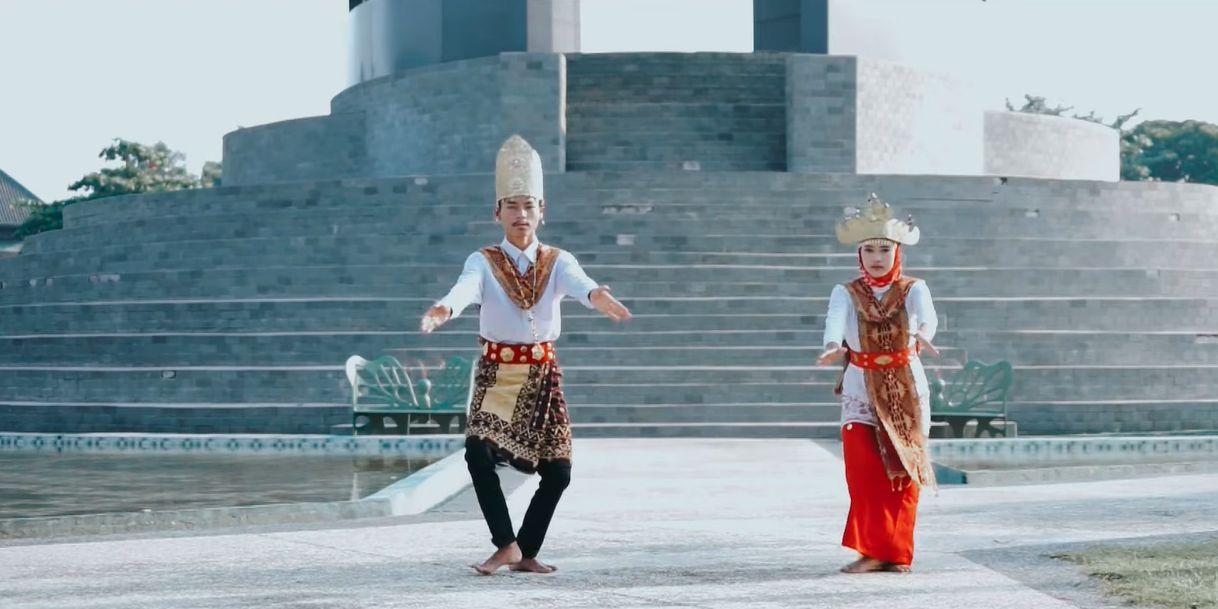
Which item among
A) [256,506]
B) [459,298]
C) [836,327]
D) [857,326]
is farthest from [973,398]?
[459,298]

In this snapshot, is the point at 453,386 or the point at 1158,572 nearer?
the point at 1158,572

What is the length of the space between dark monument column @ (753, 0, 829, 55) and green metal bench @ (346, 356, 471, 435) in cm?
1072

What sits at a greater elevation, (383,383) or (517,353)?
(517,353)

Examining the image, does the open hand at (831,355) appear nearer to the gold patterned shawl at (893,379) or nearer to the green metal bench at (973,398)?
the gold patterned shawl at (893,379)

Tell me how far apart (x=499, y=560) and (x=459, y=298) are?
3.19 ft

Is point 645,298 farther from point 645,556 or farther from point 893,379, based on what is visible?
point 645,556

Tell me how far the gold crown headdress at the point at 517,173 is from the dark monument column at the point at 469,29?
17496mm

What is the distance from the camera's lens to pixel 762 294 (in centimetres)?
1795

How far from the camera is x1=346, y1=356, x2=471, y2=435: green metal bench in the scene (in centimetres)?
1526

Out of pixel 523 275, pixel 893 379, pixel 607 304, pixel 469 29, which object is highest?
pixel 469 29

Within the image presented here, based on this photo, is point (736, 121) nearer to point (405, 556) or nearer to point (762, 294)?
point (762, 294)

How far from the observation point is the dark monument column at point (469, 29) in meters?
24.4

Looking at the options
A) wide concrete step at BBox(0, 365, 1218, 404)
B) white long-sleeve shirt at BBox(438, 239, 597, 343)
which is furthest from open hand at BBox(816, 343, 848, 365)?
wide concrete step at BBox(0, 365, 1218, 404)

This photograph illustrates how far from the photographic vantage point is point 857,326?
7.57 meters
